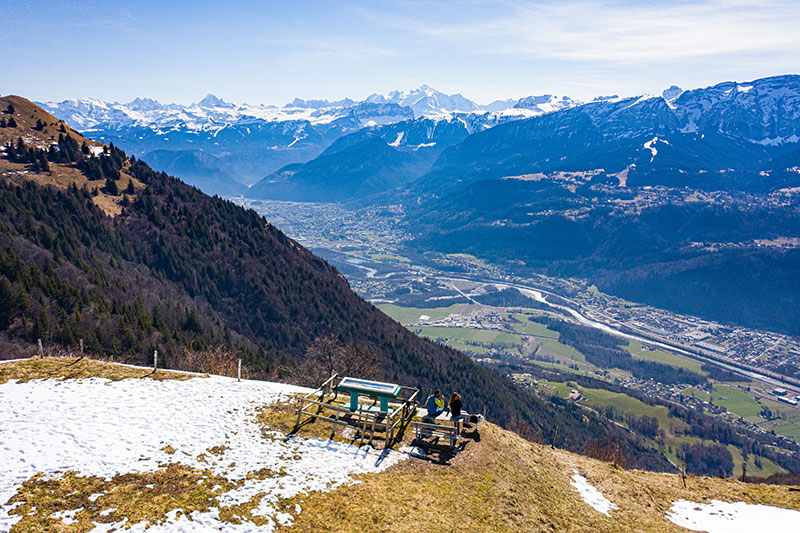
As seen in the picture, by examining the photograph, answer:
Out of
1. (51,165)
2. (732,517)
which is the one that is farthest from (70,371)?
(51,165)

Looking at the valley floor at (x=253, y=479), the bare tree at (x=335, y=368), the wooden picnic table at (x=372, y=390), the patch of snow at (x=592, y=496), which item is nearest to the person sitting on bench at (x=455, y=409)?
the valley floor at (x=253, y=479)

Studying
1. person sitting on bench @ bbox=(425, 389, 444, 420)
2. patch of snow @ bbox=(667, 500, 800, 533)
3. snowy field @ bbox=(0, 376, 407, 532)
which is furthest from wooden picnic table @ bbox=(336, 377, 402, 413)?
patch of snow @ bbox=(667, 500, 800, 533)

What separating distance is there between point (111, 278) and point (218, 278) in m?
45.4

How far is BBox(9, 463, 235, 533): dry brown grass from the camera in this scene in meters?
19.3

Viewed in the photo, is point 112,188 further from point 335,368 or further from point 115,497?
point 115,497

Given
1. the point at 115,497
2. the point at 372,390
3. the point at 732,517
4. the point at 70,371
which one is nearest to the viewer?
the point at 115,497

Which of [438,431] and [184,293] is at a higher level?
[438,431]

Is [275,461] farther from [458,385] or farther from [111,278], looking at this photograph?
[458,385]

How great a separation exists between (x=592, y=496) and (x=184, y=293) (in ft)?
435

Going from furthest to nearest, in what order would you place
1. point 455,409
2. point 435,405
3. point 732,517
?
point 435,405, point 455,409, point 732,517

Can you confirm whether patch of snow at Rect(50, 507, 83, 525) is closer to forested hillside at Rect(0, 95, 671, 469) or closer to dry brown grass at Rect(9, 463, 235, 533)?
dry brown grass at Rect(9, 463, 235, 533)

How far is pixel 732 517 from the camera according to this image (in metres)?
30.4

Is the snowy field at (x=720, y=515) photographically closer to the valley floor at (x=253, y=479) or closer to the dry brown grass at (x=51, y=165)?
the valley floor at (x=253, y=479)

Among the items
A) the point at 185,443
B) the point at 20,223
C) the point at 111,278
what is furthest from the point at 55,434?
the point at 20,223
